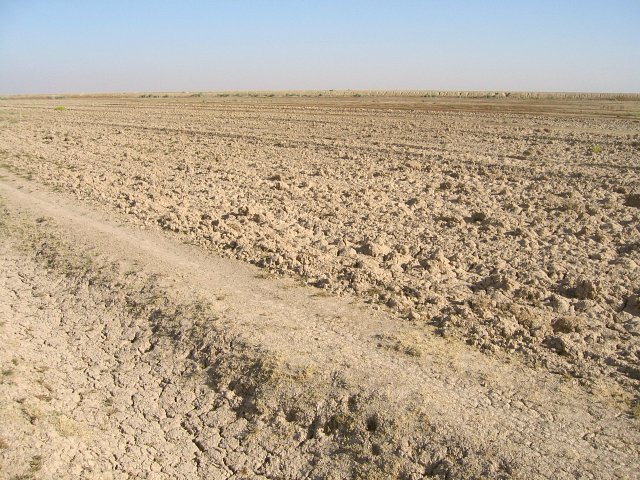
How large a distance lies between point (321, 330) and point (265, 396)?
3.70 feet

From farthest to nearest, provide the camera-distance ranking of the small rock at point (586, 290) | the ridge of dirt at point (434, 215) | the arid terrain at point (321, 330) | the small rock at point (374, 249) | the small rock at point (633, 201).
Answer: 1. the small rock at point (633, 201)
2. the small rock at point (374, 249)
3. the small rock at point (586, 290)
4. the ridge of dirt at point (434, 215)
5. the arid terrain at point (321, 330)

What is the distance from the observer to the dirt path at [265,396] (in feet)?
14.1

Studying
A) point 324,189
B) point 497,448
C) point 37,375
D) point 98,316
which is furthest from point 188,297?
point 324,189

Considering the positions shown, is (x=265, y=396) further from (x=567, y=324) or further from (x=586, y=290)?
(x=586, y=290)

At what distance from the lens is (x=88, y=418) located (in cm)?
509

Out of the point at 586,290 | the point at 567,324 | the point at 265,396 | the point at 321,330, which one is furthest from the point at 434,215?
the point at 265,396

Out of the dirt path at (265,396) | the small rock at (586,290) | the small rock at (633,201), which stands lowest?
the dirt path at (265,396)

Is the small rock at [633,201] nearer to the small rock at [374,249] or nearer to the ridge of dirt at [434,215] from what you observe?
the ridge of dirt at [434,215]

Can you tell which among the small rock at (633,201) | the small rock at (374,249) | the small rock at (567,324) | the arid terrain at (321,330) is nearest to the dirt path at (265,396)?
the arid terrain at (321,330)

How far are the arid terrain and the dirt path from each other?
0.02 meters

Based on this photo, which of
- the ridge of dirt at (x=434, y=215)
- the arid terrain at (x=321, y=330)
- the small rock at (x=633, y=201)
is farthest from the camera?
the small rock at (x=633, y=201)

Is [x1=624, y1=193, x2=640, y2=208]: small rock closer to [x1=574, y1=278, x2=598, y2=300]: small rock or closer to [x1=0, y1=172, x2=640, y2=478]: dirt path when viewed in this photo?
[x1=574, y1=278, x2=598, y2=300]: small rock

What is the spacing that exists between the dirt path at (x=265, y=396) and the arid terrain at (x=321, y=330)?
2cm

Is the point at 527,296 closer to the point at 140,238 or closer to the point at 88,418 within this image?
the point at 88,418
